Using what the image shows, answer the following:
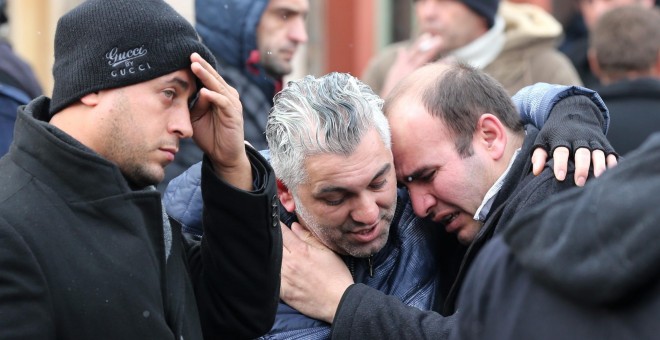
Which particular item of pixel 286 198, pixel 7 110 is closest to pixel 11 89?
pixel 7 110

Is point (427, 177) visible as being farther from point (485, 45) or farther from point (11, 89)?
point (485, 45)

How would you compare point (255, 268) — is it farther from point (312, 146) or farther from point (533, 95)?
point (533, 95)

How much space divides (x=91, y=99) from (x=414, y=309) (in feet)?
3.13

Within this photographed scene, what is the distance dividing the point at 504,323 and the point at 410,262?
1.50 m

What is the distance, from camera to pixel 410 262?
3209mm

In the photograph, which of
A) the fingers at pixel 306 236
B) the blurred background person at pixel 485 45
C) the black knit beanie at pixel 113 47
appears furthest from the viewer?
the blurred background person at pixel 485 45

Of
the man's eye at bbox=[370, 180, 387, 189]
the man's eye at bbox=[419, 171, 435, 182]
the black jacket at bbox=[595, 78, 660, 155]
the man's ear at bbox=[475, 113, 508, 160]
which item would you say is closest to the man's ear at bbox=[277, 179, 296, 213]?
the man's eye at bbox=[370, 180, 387, 189]

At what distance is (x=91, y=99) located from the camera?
2594 mm

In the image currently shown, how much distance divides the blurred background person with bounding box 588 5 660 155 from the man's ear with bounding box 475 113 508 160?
6.32 feet

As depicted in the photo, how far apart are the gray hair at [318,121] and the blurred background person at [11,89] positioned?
4.10 feet

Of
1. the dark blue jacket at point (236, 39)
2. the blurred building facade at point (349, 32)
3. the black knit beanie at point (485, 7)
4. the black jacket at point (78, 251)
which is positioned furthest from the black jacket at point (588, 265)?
the blurred building facade at point (349, 32)

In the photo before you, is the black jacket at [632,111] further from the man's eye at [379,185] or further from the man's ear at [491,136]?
the man's eye at [379,185]

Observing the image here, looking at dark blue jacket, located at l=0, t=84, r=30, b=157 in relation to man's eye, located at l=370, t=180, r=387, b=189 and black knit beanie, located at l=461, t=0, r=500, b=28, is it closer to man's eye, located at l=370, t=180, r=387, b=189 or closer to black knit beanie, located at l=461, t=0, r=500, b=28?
man's eye, located at l=370, t=180, r=387, b=189

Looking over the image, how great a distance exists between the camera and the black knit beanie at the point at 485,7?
5.75 metres
